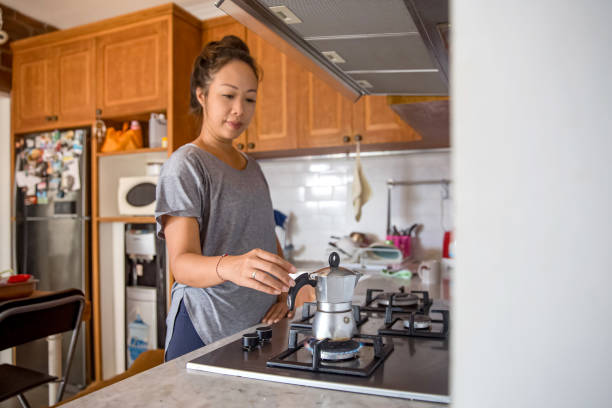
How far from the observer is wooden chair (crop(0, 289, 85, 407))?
1.62 m

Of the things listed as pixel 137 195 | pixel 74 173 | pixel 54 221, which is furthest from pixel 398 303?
pixel 54 221

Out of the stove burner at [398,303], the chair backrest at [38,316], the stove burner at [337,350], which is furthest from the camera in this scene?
the chair backrest at [38,316]

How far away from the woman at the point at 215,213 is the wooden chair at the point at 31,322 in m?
0.83

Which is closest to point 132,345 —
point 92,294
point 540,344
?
point 92,294

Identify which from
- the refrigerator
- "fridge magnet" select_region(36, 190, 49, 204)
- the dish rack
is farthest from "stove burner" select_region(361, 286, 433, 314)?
"fridge magnet" select_region(36, 190, 49, 204)

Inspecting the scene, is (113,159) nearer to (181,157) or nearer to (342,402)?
(181,157)

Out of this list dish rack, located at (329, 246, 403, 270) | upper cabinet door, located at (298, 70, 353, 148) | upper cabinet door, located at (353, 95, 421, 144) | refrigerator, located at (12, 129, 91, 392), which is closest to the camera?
dish rack, located at (329, 246, 403, 270)

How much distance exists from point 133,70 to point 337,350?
113 inches

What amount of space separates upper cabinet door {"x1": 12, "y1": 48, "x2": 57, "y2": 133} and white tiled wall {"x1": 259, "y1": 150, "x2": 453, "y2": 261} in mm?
1728

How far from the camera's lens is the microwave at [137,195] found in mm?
2982

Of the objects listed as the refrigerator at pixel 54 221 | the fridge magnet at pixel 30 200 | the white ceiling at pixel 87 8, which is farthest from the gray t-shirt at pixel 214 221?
the fridge magnet at pixel 30 200

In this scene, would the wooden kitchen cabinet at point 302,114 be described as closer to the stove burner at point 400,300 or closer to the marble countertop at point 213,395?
the stove burner at point 400,300

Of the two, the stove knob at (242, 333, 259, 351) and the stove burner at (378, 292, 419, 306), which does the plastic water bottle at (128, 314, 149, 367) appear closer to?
the stove burner at (378, 292, 419, 306)

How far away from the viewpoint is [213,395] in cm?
63
